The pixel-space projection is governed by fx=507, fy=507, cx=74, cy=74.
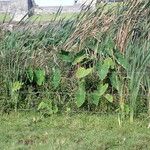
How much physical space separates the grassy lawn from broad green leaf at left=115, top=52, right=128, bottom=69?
0.66 metres

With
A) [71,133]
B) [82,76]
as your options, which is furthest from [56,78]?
[71,133]

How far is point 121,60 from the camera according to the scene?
623 centimetres

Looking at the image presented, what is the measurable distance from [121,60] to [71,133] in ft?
3.83

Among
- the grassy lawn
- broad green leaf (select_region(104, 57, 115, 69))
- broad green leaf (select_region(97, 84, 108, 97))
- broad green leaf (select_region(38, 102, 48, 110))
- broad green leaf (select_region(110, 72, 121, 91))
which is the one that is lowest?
the grassy lawn

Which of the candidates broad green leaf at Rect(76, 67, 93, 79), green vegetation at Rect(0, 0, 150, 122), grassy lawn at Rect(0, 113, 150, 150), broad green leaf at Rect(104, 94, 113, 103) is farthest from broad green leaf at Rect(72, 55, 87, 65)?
grassy lawn at Rect(0, 113, 150, 150)

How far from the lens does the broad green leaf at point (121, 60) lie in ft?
20.3

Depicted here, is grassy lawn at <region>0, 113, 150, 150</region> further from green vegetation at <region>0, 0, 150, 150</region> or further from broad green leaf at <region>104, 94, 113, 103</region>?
broad green leaf at <region>104, 94, 113, 103</region>

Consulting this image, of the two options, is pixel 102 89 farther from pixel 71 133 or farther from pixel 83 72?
pixel 71 133

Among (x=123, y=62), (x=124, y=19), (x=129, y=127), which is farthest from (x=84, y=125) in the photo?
(x=124, y=19)

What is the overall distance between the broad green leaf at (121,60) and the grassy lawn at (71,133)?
66 cm

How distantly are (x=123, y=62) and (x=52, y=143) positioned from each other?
150 cm

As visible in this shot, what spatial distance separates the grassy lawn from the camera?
5238mm

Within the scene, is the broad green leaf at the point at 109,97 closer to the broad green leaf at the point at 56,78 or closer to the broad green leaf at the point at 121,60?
the broad green leaf at the point at 121,60

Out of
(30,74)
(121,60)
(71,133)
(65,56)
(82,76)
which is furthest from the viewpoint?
(30,74)
